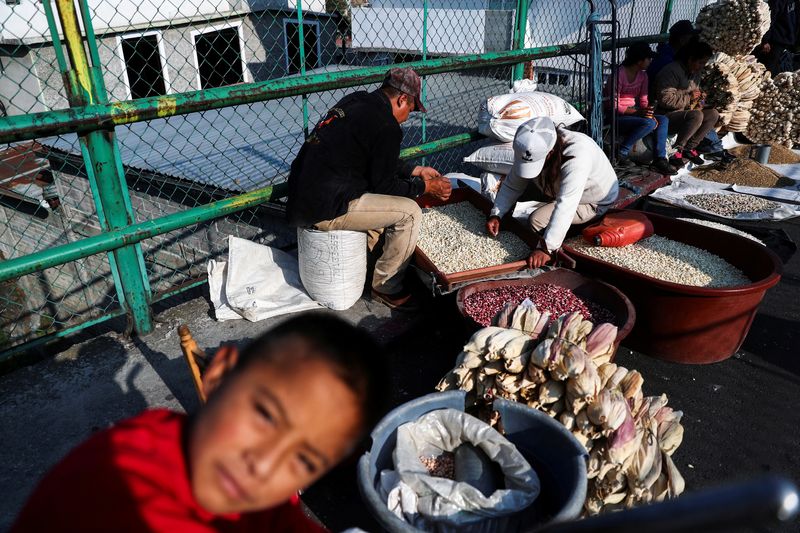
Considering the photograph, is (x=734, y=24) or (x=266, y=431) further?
(x=734, y=24)

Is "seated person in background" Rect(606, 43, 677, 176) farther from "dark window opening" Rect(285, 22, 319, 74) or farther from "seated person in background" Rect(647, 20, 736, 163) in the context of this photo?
"dark window opening" Rect(285, 22, 319, 74)

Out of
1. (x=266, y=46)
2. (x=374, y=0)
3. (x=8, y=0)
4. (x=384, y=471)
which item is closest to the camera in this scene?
(x=384, y=471)

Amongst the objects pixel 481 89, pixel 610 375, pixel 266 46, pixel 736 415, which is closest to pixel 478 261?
pixel 610 375

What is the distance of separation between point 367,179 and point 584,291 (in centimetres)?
150

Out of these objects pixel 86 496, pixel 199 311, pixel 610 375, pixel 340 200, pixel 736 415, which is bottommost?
pixel 736 415

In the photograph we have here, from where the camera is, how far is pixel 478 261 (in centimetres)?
369

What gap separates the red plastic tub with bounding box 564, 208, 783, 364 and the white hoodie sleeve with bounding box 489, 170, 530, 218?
571 millimetres

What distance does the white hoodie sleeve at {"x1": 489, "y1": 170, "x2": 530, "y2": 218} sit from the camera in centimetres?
400

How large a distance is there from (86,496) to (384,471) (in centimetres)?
129

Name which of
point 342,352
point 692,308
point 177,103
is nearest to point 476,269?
point 692,308

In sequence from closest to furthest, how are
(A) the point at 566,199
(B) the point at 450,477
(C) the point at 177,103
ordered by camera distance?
(B) the point at 450,477, (C) the point at 177,103, (A) the point at 566,199

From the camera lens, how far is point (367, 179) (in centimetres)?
352

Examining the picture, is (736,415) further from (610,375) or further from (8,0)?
(8,0)

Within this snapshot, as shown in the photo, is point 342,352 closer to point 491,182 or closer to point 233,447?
point 233,447
